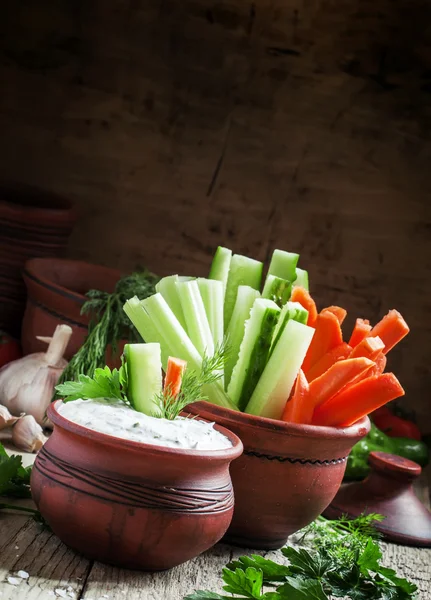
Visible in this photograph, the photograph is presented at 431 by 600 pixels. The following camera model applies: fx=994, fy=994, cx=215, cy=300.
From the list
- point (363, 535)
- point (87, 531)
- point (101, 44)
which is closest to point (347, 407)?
point (363, 535)

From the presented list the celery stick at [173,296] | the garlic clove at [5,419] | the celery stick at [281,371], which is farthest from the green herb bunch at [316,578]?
the garlic clove at [5,419]

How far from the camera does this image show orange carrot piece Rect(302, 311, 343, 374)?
2.42 metres

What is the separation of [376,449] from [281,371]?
3.76 ft

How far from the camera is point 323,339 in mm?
2422

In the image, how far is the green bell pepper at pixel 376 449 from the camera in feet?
10.4

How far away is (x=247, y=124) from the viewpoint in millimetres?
3916

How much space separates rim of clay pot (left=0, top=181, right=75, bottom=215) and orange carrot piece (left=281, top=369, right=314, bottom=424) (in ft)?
5.95

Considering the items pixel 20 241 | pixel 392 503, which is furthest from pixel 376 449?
pixel 20 241

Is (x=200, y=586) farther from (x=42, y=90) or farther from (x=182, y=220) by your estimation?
(x=42, y=90)

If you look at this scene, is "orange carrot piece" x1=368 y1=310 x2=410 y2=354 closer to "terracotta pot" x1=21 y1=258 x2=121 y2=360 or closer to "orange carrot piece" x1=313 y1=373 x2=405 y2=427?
"orange carrot piece" x1=313 y1=373 x2=405 y2=427

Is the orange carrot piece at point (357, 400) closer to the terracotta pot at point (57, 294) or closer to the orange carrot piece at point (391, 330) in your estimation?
the orange carrot piece at point (391, 330)

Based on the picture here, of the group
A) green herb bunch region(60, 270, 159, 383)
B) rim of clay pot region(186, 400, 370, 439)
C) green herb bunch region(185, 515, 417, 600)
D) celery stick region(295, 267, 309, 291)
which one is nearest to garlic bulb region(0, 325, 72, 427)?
green herb bunch region(60, 270, 159, 383)

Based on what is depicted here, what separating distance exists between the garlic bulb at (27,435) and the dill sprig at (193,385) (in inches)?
25.6

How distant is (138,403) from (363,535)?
73 cm
